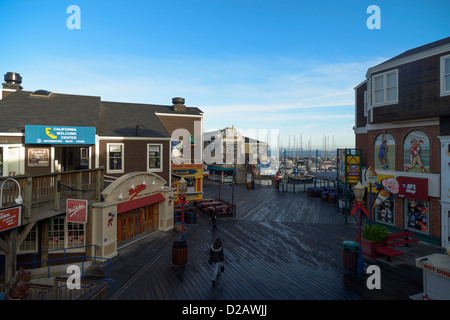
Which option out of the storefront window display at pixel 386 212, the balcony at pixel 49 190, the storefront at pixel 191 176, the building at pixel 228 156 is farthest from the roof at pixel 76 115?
the building at pixel 228 156

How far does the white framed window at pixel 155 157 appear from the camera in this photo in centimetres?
1995

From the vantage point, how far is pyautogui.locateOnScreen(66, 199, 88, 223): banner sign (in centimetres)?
1095

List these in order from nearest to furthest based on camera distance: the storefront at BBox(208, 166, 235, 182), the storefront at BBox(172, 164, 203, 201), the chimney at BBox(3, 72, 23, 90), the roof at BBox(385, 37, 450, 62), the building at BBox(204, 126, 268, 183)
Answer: the roof at BBox(385, 37, 450, 62), the chimney at BBox(3, 72, 23, 90), the storefront at BBox(172, 164, 203, 201), the storefront at BBox(208, 166, 235, 182), the building at BBox(204, 126, 268, 183)

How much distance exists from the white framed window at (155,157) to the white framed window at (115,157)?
197 cm

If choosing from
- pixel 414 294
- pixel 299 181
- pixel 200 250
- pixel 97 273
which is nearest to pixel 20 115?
pixel 97 273

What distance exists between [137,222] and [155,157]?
18.9 feet

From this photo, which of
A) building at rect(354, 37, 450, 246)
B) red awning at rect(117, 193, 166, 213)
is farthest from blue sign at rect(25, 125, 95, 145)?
building at rect(354, 37, 450, 246)

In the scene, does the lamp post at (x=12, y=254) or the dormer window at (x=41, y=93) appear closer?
the lamp post at (x=12, y=254)

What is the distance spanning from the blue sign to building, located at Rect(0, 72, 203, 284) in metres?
0.05

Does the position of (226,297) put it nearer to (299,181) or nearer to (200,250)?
(200,250)

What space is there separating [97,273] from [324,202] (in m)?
23.9

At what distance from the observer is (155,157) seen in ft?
66.3

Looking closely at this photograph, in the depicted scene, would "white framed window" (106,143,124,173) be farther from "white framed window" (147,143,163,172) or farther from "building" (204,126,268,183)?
"building" (204,126,268,183)

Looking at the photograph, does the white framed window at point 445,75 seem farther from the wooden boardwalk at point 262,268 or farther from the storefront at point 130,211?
the storefront at point 130,211
